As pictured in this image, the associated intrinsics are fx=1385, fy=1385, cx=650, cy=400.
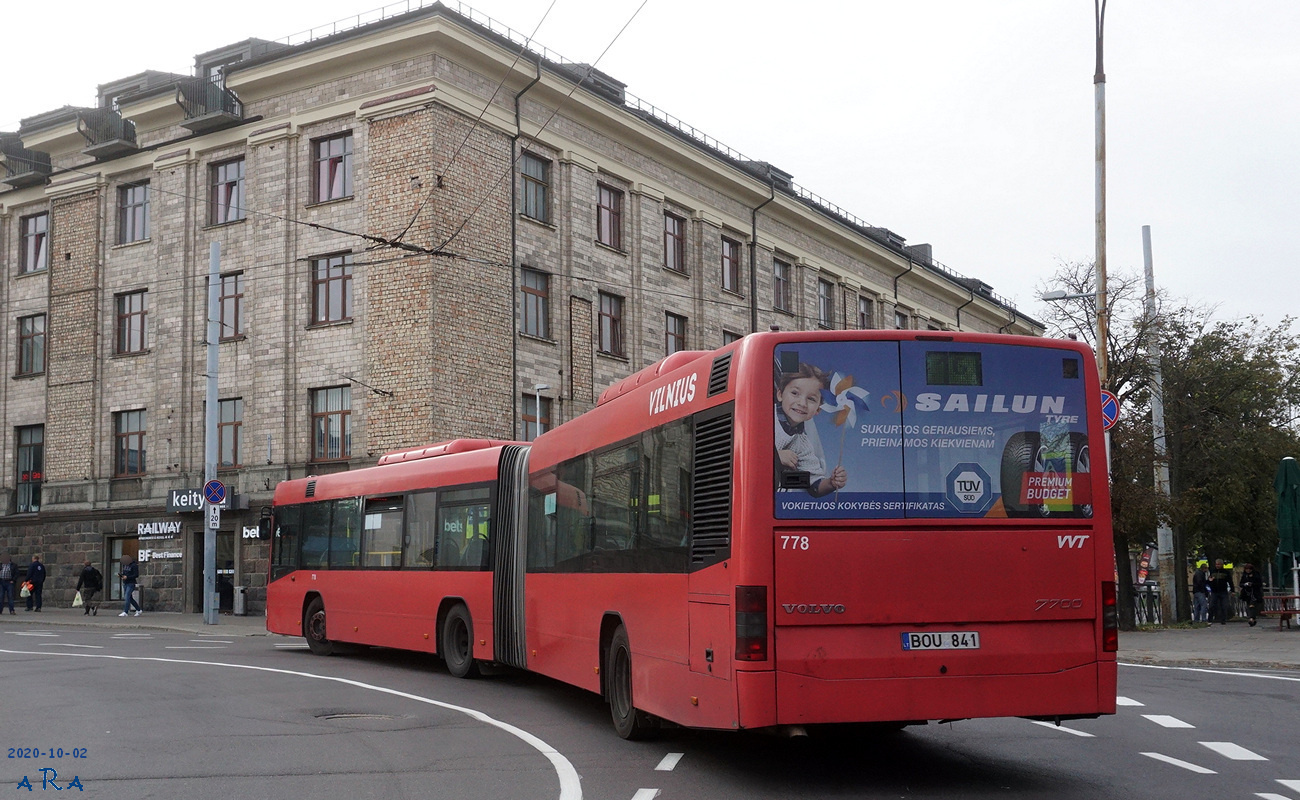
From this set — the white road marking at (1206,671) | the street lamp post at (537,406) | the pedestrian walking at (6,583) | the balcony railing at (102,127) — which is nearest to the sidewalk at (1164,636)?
the white road marking at (1206,671)

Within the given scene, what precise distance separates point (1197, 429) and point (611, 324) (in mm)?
16782

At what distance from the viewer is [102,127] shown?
42562 millimetres

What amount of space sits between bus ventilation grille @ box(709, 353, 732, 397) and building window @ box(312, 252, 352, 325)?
2835cm

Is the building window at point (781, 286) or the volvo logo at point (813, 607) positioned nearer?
the volvo logo at point (813, 607)

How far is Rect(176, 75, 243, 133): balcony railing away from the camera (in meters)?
38.6

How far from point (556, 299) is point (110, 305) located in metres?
14.1

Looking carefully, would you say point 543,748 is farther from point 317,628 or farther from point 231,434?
point 231,434

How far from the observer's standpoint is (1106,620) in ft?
28.4

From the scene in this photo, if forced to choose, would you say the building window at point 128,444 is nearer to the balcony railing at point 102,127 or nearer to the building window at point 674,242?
the balcony railing at point 102,127

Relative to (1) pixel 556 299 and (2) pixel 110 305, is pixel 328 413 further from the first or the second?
(2) pixel 110 305

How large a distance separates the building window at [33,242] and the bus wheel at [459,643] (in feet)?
107

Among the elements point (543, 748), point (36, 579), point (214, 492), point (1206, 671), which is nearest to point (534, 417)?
point (214, 492)

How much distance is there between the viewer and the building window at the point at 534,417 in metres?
37.4

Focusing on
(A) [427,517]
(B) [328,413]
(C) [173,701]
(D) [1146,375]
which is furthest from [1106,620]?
(B) [328,413]
